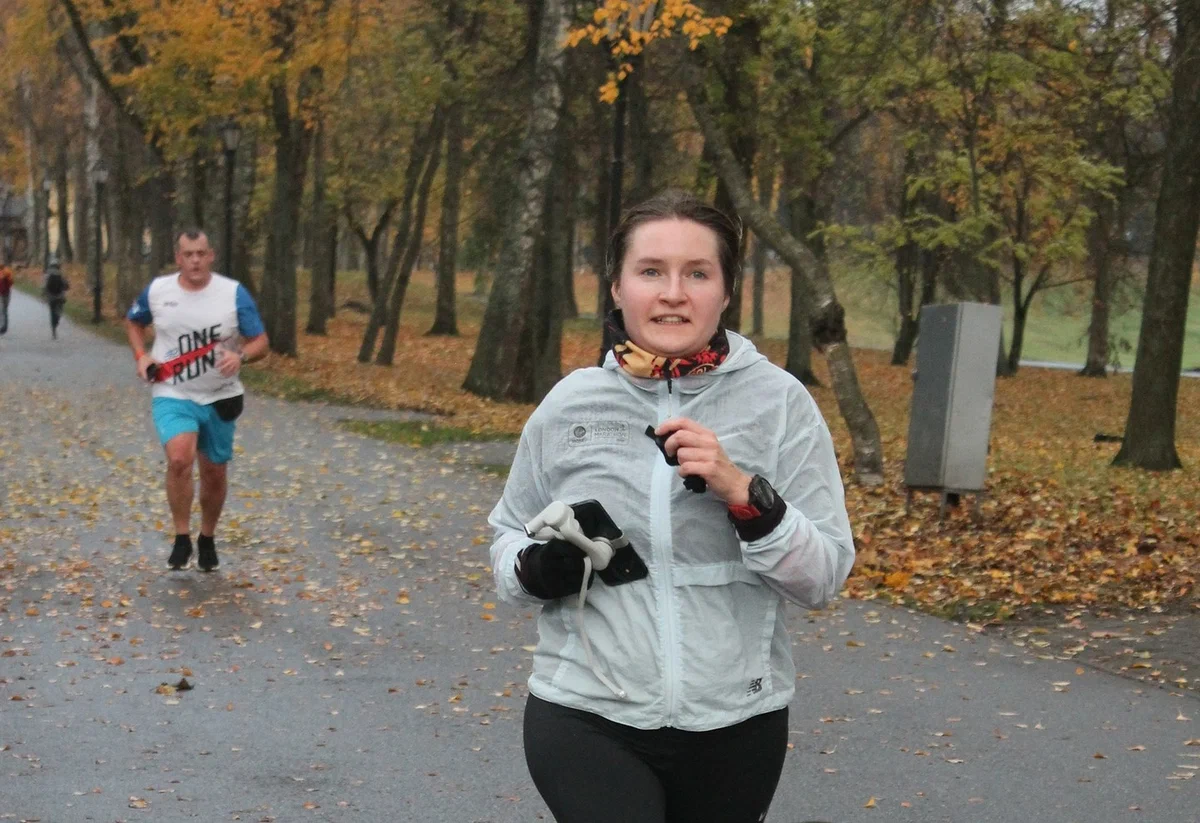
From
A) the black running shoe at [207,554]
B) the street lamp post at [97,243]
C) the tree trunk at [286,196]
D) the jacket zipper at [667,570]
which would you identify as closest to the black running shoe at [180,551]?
the black running shoe at [207,554]

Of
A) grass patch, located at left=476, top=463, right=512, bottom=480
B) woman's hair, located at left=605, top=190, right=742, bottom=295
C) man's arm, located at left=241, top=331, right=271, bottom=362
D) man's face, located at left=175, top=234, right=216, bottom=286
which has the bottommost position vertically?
grass patch, located at left=476, top=463, right=512, bottom=480

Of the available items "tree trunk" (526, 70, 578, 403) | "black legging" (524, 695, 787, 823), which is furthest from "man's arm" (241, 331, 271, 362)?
"tree trunk" (526, 70, 578, 403)

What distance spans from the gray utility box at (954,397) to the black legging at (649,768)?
9.70 meters

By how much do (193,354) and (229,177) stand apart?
23642 mm

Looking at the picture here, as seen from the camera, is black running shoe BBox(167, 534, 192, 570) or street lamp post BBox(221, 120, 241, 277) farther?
street lamp post BBox(221, 120, 241, 277)

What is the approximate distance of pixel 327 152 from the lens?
5228cm

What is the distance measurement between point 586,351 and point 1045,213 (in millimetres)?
13892

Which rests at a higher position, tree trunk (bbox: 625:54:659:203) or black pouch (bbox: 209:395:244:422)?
tree trunk (bbox: 625:54:659:203)

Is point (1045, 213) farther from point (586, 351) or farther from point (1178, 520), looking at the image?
point (1178, 520)

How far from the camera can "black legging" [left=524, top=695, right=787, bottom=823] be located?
118 inches

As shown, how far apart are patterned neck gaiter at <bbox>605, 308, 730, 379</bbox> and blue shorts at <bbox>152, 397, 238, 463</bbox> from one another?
24.5 ft

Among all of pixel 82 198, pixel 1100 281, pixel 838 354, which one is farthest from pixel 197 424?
pixel 82 198

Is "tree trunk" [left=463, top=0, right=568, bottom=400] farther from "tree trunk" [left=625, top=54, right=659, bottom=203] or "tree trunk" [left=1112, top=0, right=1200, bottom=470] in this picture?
"tree trunk" [left=1112, top=0, right=1200, bottom=470]

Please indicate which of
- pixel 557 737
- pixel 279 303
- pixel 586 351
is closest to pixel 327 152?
pixel 586 351
